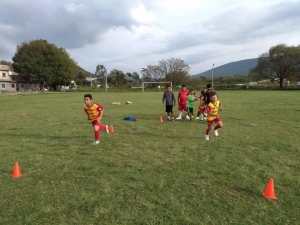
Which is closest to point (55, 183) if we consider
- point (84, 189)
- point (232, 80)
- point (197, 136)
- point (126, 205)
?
point (84, 189)

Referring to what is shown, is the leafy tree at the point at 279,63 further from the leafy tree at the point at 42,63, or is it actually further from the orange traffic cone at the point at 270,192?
the orange traffic cone at the point at 270,192

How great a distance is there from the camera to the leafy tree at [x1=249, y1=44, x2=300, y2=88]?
6556 cm

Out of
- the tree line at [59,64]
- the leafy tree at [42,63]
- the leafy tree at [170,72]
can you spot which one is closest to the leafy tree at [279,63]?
the tree line at [59,64]

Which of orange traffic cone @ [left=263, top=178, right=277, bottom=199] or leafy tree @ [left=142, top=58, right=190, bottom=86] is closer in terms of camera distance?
orange traffic cone @ [left=263, top=178, right=277, bottom=199]

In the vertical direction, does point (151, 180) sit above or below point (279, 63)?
below

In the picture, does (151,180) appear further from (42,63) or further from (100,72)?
(100,72)

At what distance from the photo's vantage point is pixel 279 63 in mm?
67250

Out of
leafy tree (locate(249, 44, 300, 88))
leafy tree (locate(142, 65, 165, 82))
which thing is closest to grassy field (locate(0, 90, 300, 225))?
leafy tree (locate(249, 44, 300, 88))

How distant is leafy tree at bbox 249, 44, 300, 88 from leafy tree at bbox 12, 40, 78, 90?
2366 inches

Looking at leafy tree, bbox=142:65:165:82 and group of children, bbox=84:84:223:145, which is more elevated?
leafy tree, bbox=142:65:165:82

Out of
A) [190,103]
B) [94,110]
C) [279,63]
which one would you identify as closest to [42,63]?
[190,103]

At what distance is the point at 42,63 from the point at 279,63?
230 ft

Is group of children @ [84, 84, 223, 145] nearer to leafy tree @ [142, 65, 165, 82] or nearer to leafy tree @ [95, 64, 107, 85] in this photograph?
leafy tree @ [142, 65, 165, 82]

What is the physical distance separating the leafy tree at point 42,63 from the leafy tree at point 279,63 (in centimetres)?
6011
